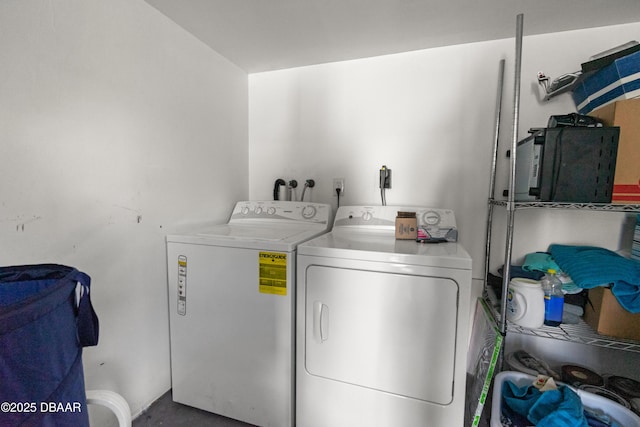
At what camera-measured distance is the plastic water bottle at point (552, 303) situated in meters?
1.30

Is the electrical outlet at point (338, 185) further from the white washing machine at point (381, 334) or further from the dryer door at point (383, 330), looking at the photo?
the dryer door at point (383, 330)

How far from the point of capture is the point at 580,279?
1.21m

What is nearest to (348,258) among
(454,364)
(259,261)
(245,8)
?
(259,261)

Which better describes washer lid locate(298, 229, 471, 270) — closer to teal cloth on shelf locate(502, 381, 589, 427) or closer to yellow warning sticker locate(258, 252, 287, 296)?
yellow warning sticker locate(258, 252, 287, 296)

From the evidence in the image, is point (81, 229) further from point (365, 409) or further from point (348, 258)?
point (365, 409)

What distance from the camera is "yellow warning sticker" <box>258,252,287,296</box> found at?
4.14 feet

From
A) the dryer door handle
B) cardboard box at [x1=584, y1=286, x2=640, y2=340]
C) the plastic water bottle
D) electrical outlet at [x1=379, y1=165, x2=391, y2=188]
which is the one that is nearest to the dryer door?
the dryer door handle

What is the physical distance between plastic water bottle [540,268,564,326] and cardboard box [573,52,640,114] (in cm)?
89

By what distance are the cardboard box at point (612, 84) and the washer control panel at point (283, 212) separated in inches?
57.9

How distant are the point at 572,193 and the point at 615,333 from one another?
65 cm

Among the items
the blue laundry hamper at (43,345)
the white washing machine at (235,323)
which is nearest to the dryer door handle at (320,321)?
the white washing machine at (235,323)

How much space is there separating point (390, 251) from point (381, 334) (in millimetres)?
347

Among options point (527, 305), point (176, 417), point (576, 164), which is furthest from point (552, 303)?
point (176, 417)

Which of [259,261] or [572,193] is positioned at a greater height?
[572,193]
